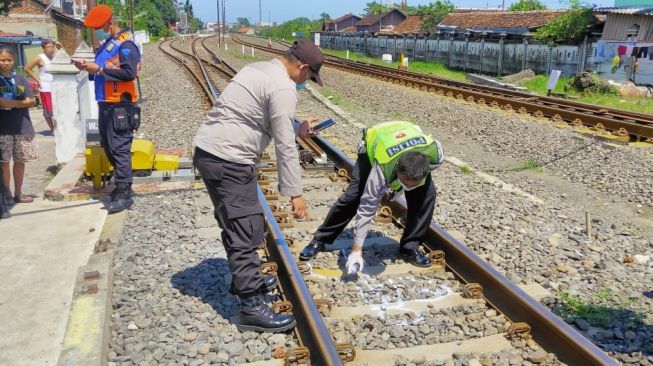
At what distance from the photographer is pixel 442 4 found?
49.8 meters

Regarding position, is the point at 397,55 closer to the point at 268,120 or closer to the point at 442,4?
the point at 442,4

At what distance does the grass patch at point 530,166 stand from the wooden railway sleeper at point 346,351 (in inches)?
232

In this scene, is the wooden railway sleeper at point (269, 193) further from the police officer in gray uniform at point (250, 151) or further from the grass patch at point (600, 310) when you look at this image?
the grass patch at point (600, 310)

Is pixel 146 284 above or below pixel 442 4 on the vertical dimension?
below

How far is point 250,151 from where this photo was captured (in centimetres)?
370

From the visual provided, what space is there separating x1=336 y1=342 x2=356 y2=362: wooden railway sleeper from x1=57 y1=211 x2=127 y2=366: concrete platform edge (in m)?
1.31

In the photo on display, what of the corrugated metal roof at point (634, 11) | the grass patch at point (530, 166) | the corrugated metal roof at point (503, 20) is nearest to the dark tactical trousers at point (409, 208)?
the grass patch at point (530, 166)

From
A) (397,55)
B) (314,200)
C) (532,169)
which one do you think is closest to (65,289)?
(314,200)

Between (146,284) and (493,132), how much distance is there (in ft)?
27.4

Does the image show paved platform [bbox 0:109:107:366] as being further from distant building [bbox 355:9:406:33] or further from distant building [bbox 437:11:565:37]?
distant building [bbox 355:9:406:33]

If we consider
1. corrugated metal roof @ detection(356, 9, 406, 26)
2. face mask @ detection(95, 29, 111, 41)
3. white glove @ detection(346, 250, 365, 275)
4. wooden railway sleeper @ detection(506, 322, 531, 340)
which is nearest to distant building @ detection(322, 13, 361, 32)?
corrugated metal roof @ detection(356, 9, 406, 26)

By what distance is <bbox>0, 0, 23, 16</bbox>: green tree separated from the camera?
33.8m

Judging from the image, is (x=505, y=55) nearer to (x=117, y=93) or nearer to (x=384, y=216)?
(x=384, y=216)

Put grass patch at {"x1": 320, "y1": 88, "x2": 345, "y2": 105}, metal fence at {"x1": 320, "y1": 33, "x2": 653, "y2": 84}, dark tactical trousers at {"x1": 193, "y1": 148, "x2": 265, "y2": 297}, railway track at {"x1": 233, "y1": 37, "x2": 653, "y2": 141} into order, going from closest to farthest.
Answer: dark tactical trousers at {"x1": 193, "y1": 148, "x2": 265, "y2": 297}, railway track at {"x1": 233, "y1": 37, "x2": 653, "y2": 141}, grass patch at {"x1": 320, "y1": 88, "x2": 345, "y2": 105}, metal fence at {"x1": 320, "y1": 33, "x2": 653, "y2": 84}
